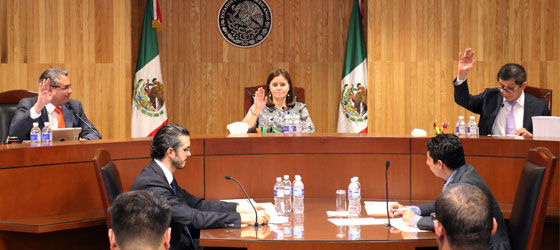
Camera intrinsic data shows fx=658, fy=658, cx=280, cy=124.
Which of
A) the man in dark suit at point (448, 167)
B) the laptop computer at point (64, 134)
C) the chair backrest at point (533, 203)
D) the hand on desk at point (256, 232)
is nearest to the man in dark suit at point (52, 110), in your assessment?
the laptop computer at point (64, 134)

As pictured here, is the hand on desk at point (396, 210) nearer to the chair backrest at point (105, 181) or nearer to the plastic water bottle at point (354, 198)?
the plastic water bottle at point (354, 198)

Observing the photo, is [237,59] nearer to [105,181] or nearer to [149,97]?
[149,97]

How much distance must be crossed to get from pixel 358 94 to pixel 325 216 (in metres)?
4.03

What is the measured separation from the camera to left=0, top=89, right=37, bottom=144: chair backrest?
537 cm

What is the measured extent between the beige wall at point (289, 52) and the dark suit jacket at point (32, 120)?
5.61ft

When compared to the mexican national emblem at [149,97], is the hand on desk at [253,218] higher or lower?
lower

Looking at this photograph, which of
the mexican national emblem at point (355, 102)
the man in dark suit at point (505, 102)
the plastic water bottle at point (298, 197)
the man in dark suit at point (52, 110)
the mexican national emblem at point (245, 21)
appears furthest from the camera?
the mexican national emblem at point (245, 21)

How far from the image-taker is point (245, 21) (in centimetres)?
813

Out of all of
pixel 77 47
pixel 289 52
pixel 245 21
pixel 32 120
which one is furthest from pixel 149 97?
pixel 32 120

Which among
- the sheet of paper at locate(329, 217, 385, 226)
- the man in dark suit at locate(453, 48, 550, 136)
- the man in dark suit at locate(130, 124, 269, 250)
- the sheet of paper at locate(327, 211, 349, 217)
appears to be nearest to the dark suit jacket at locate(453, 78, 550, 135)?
the man in dark suit at locate(453, 48, 550, 136)

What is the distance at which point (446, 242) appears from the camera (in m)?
2.25

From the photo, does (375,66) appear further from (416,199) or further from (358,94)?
(416,199)

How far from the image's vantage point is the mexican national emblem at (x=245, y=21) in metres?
8.10

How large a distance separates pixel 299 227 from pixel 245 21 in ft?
15.9
